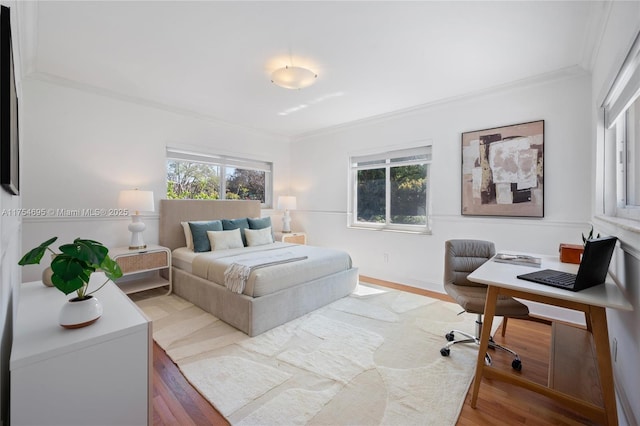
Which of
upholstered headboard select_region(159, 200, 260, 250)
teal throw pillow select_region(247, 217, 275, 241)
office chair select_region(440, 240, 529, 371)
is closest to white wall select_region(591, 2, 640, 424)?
office chair select_region(440, 240, 529, 371)

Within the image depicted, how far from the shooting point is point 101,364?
1.12 metres

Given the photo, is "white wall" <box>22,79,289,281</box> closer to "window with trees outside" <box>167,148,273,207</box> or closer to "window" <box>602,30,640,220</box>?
"window with trees outside" <box>167,148,273,207</box>

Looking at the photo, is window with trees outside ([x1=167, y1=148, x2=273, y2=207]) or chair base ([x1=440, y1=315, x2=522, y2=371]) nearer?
chair base ([x1=440, y1=315, x2=522, y2=371])

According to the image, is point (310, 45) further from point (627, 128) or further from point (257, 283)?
point (627, 128)

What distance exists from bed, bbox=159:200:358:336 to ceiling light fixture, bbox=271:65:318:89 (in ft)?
5.84

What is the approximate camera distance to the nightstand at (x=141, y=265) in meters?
3.10

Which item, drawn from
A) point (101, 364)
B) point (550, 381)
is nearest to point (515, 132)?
point (550, 381)

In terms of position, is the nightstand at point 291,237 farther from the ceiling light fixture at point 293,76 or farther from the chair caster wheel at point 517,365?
the chair caster wheel at point 517,365

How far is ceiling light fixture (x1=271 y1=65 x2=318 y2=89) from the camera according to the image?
2.49 metres

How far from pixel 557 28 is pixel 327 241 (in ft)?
12.9

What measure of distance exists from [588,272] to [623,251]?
1.10ft

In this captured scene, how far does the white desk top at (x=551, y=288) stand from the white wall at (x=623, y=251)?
0.24 ft

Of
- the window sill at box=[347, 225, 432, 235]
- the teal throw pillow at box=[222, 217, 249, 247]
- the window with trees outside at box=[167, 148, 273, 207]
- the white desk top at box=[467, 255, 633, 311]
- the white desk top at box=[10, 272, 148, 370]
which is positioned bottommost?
the white desk top at box=[10, 272, 148, 370]

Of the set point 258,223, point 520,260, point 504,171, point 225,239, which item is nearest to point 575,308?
point 520,260
